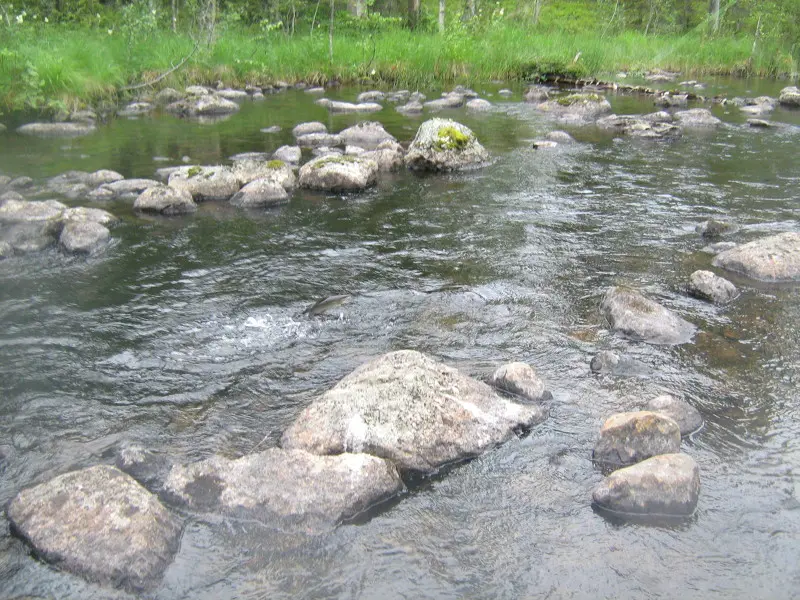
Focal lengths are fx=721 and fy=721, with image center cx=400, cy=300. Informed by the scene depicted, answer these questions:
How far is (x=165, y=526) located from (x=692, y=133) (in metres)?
13.7

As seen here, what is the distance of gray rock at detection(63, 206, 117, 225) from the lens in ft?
27.4

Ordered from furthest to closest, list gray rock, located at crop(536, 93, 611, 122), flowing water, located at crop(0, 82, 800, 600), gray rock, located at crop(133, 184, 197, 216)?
1. gray rock, located at crop(536, 93, 611, 122)
2. gray rock, located at crop(133, 184, 197, 216)
3. flowing water, located at crop(0, 82, 800, 600)

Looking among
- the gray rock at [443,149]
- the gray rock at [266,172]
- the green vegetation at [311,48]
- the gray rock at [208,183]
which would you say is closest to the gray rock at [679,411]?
the gray rock at [266,172]

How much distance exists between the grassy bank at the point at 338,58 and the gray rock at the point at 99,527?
1227 centimetres

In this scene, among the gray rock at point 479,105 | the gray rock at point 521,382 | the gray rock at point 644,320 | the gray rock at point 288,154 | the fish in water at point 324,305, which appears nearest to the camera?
the gray rock at point 521,382

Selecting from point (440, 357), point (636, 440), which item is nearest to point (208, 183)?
point (440, 357)

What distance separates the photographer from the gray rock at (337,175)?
10.2 m

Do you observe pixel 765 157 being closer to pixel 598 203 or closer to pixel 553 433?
pixel 598 203

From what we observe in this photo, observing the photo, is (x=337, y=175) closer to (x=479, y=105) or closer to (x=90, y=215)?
(x=90, y=215)

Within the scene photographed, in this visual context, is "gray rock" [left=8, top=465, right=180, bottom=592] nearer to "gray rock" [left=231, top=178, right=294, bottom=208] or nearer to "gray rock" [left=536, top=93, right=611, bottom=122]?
"gray rock" [left=231, top=178, right=294, bottom=208]

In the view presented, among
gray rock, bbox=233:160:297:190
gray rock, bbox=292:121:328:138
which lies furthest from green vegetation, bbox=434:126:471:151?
gray rock, bbox=292:121:328:138

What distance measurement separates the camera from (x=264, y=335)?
5957mm

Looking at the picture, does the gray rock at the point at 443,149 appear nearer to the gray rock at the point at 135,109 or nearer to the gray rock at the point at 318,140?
the gray rock at the point at 318,140

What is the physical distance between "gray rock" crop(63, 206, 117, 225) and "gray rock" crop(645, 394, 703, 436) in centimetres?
650
